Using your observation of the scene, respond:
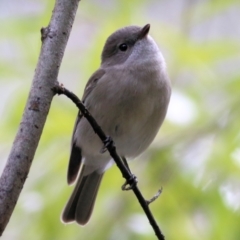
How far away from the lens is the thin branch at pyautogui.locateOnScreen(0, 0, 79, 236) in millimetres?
1346

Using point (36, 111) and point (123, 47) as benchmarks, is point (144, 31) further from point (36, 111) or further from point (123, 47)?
point (36, 111)

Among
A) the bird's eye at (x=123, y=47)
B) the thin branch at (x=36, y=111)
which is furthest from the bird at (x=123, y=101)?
the thin branch at (x=36, y=111)

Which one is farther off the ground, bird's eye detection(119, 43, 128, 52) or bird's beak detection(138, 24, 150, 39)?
bird's eye detection(119, 43, 128, 52)

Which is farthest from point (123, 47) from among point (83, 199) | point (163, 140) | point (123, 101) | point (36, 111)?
point (36, 111)

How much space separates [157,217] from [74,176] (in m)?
→ 0.47

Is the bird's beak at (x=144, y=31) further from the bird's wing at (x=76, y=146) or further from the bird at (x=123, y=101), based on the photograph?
the bird's wing at (x=76, y=146)

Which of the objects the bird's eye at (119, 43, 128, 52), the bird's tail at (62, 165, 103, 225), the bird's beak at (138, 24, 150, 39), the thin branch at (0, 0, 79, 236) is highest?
the bird's eye at (119, 43, 128, 52)

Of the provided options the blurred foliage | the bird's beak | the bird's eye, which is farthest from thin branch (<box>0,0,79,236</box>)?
the bird's eye

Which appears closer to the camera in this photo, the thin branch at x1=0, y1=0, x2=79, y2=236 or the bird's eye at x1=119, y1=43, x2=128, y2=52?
the thin branch at x1=0, y1=0, x2=79, y2=236

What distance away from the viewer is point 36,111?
4.73 feet

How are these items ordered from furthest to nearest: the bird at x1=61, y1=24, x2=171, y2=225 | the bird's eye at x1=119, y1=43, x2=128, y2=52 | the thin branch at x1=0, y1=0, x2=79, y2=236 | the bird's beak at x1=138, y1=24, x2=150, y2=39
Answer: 1. the bird's eye at x1=119, y1=43, x2=128, y2=52
2. the bird's beak at x1=138, y1=24, x2=150, y2=39
3. the bird at x1=61, y1=24, x2=171, y2=225
4. the thin branch at x1=0, y1=0, x2=79, y2=236

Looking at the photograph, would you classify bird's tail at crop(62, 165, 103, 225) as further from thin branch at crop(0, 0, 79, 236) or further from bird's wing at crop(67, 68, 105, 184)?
thin branch at crop(0, 0, 79, 236)

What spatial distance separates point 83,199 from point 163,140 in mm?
844

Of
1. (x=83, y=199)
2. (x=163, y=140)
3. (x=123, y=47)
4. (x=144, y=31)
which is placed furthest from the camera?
(x=83, y=199)
